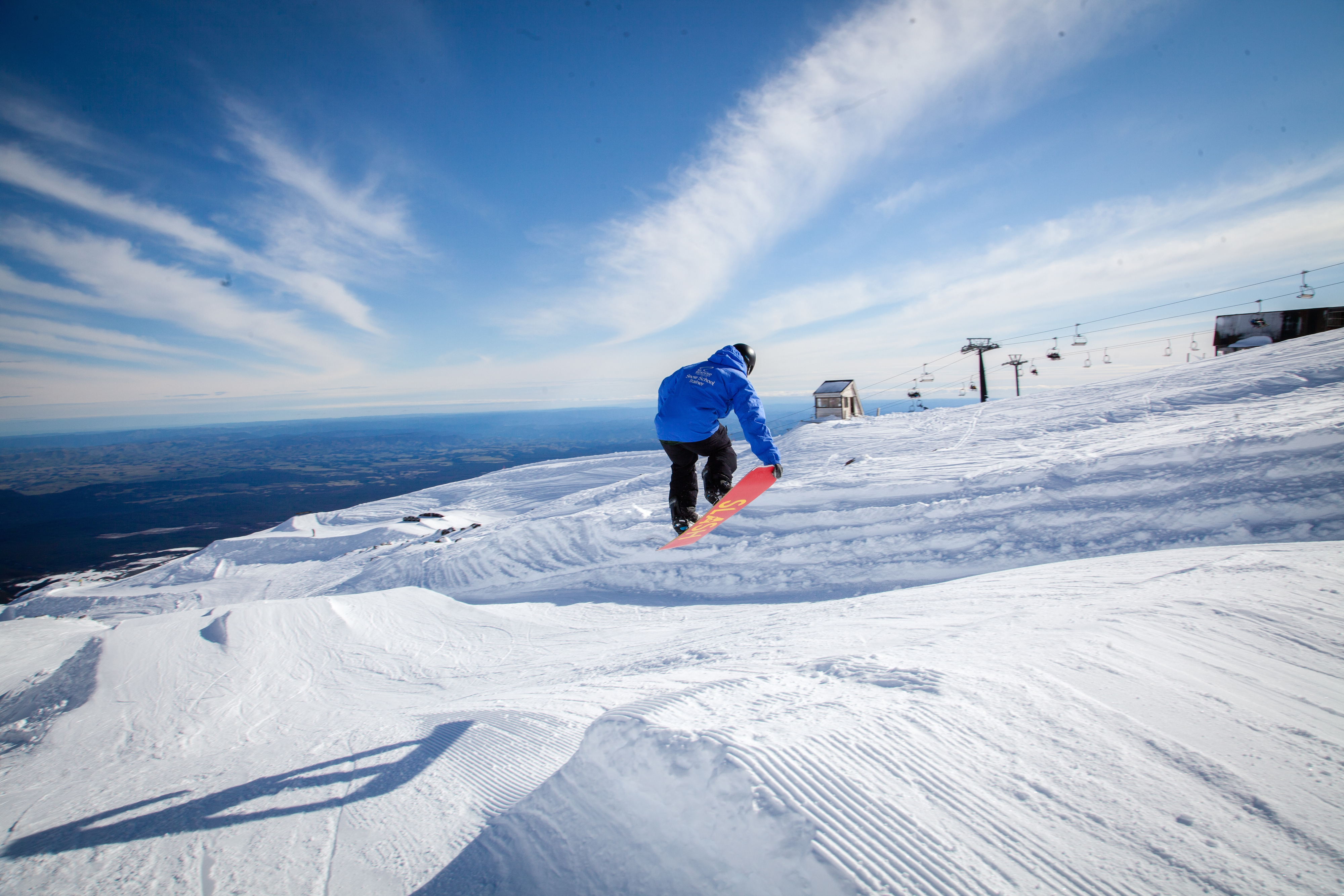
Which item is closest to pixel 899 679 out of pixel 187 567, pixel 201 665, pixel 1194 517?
pixel 1194 517

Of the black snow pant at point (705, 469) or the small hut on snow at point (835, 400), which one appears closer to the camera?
the black snow pant at point (705, 469)

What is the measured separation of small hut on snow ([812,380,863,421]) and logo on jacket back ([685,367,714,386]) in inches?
1050

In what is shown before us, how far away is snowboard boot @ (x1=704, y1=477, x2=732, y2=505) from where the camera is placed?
6684 mm

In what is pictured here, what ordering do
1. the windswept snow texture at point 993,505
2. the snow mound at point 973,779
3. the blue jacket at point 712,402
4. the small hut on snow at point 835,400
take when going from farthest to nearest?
the small hut on snow at point 835,400, the windswept snow texture at point 993,505, the blue jacket at point 712,402, the snow mound at point 973,779

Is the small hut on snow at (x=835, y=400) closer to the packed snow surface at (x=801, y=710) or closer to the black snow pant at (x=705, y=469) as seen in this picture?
the packed snow surface at (x=801, y=710)

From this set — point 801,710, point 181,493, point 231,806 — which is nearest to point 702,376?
point 801,710

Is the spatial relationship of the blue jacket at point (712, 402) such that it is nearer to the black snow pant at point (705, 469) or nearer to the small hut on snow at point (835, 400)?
the black snow pant at point (705, 469)

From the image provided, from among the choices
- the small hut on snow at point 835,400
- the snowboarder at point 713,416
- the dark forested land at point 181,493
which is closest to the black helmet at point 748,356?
the snowboarder at point 713,416

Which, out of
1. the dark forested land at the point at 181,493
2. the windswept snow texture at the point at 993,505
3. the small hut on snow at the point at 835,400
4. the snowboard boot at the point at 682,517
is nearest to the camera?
the windswept snow texture at the point at 993,505

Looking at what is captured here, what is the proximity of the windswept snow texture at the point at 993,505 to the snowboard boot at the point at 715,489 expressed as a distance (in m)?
1.77

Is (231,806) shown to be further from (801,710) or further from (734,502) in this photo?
(734,502)

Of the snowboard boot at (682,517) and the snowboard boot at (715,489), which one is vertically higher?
the snowboard boot at (715,489)

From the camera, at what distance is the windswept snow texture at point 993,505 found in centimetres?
619

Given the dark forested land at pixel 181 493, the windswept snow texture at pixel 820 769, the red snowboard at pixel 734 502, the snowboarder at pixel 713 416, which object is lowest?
the dark forested land at pixel 181 493
